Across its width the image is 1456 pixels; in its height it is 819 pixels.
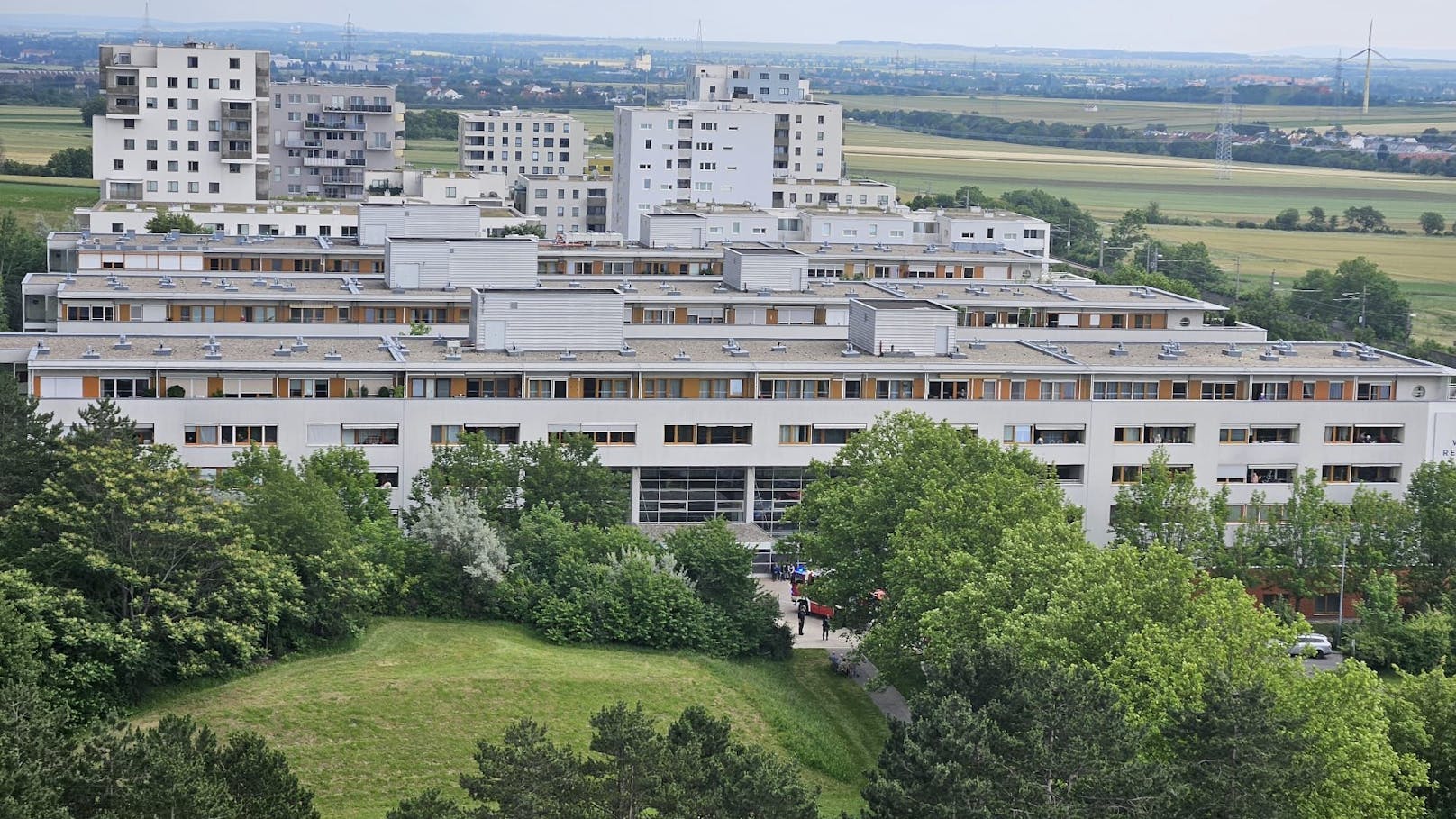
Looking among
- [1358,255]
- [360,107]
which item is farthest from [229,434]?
[1358,255]

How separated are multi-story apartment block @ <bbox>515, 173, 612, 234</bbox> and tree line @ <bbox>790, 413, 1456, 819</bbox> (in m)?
95.9

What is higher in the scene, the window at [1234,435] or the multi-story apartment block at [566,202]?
the multi-story apartment block at [566,202]

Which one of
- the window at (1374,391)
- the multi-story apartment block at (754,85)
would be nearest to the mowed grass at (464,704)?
the window at (1374,391)

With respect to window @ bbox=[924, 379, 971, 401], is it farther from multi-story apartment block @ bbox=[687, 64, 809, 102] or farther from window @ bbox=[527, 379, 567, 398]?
multi-story apartment block @ bbox=[687, 64, 809, 102]

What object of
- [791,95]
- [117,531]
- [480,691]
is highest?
[791,95]

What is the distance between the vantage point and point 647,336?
2670 inches

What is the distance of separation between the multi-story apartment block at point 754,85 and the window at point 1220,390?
343ft

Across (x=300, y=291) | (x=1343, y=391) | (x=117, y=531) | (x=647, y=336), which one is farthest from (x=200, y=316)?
(x=1343, y=391)

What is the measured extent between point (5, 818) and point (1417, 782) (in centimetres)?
2254

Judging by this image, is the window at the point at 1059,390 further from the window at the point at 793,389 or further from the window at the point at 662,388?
the window at the point at 662,388

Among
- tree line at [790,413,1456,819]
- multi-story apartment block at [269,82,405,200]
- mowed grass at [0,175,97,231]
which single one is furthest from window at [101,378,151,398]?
multi-story apartment block at [269,82,405,200]

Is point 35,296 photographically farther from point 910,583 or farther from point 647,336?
point 910,583

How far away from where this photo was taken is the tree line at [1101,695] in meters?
31.9

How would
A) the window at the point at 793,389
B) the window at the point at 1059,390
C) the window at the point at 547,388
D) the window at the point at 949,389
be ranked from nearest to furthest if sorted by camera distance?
1. the window at the point at 547,388
2. the window at the point at 793,389
3. the window at the point at 949,389
4. the window at the point at 1059,390
